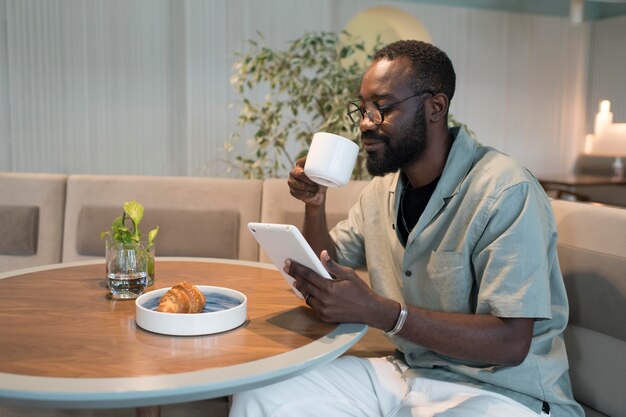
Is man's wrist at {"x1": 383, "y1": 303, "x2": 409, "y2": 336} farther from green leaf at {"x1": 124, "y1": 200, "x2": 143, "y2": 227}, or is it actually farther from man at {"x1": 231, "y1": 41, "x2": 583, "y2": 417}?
green leaf at {"x1": 124, "y1": 200, "x2": 143, "y2": 227}

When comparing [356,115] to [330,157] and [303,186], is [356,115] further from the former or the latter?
[330,157]

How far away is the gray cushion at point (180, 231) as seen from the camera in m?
2.56

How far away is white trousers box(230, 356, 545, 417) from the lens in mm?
1265

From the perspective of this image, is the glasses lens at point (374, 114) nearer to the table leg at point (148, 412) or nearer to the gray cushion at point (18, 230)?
the table leg at point (148, 412)

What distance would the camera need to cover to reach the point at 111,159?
551 centimetres

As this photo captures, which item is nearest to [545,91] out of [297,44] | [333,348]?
[297,44]

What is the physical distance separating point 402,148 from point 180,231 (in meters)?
1.37

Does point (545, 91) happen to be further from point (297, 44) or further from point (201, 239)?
point (201, 239)

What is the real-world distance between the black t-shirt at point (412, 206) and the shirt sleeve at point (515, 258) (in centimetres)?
26

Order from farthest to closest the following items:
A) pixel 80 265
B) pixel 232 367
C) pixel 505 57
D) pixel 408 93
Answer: pixel 505 57 < pixel 80 265 < pixel 408 93 < pixel 232 367

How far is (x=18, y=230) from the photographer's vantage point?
2.61 m

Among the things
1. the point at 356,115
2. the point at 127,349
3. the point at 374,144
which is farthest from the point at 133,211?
the point at 356,115

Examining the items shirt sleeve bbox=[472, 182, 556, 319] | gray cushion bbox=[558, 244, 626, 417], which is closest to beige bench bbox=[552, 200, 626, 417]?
gray cushion bbox=[558, 244, 626, 417]

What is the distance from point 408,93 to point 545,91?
6.61 meters
